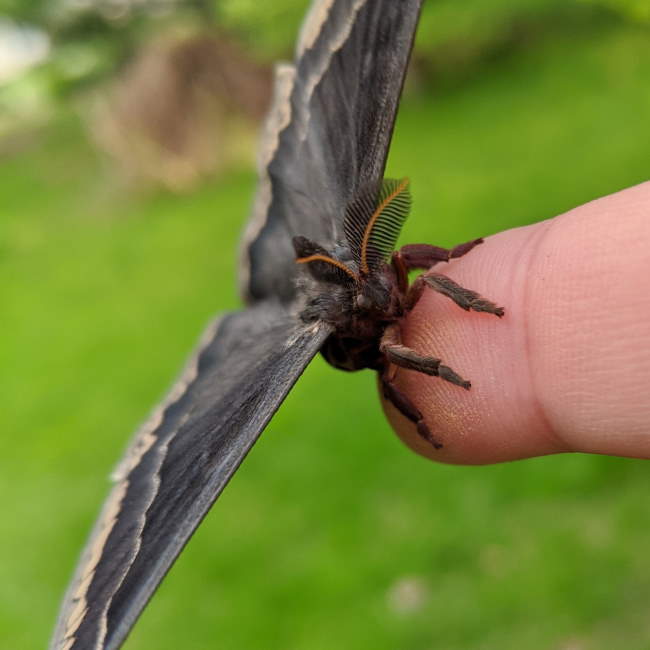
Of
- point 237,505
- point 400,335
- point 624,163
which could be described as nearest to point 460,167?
point 624,163

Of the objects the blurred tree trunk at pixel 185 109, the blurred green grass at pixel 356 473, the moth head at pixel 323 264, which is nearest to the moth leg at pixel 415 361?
the moth head at pixel 323 264

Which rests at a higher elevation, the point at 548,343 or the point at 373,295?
the point at 373,295

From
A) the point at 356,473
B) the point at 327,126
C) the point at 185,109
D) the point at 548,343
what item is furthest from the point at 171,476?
the point at 185,109

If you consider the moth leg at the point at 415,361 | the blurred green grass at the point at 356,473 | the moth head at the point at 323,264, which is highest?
the moth head at the point at 323,264

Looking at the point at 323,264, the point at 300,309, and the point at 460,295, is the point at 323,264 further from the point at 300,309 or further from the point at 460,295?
the point at 460,295

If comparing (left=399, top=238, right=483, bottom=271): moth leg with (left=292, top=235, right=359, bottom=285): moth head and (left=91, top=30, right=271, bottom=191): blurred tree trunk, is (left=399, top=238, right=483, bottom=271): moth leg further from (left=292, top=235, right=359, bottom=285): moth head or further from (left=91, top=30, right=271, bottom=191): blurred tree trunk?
(left=91, top=30, right=271, bottom=191): blurred tree trunk

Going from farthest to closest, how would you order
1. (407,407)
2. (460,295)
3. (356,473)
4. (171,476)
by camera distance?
(356,473) → (407,407) → (460,295) → (171,476)

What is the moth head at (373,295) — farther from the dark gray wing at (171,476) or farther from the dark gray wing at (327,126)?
the dark gray wing at (327,126)
